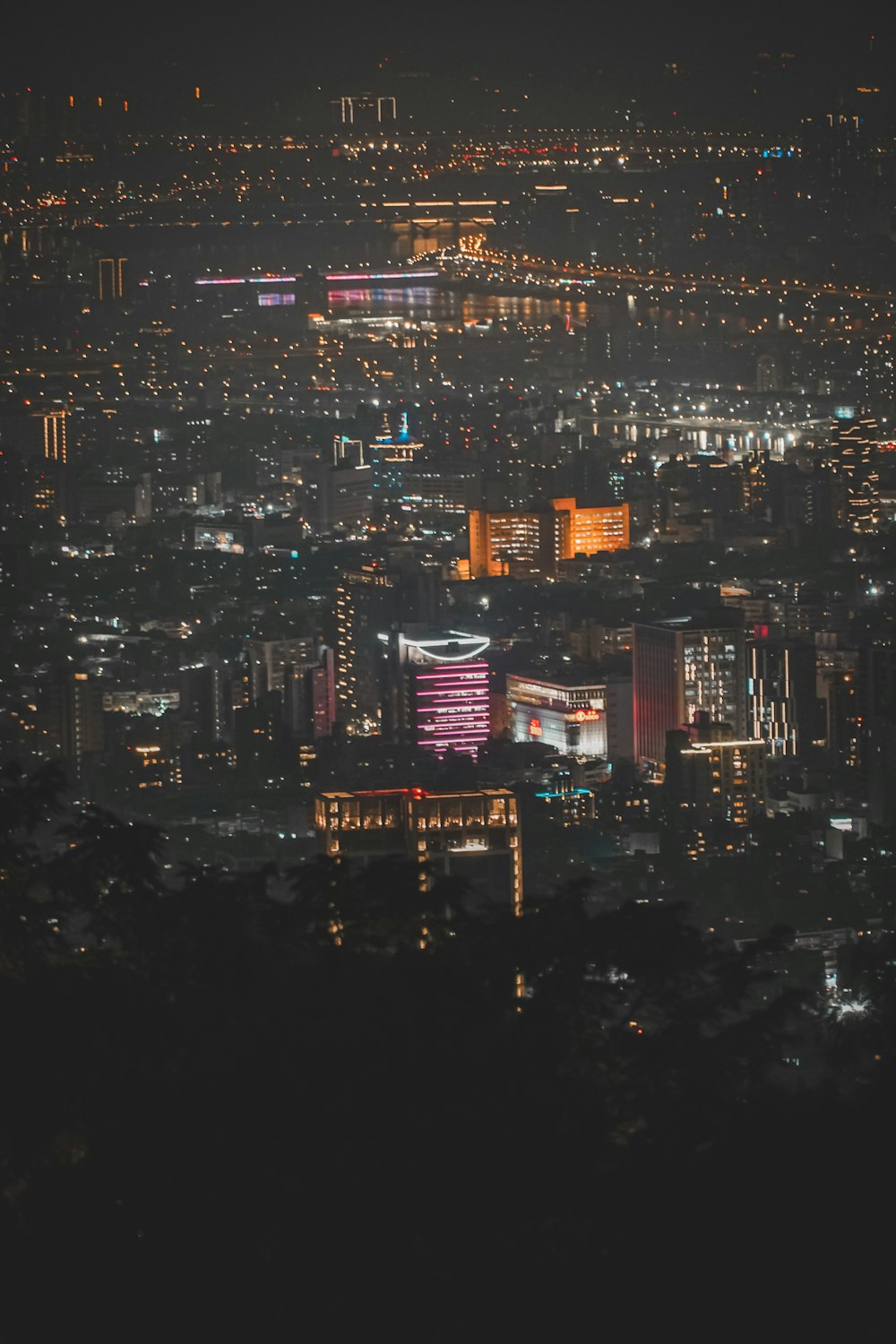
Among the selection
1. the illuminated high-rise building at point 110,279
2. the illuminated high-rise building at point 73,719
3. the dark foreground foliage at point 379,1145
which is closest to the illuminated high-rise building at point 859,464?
the illuminated high-rise building at point 110,279

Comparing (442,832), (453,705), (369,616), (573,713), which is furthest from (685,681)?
(442,832)

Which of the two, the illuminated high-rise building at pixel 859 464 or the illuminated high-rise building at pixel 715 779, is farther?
the illuminated high-rise building at pixel 859 464

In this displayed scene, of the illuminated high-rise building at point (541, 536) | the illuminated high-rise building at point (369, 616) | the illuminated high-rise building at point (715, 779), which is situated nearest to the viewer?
the illuminated high-rise building at point (715, 779)

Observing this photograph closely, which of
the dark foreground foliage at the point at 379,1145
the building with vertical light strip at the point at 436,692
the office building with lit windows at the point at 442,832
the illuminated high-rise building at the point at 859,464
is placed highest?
the dark foreground foliage at the point at 379,1145

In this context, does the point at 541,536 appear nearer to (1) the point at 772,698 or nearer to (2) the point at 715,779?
(1) the point at 772,698

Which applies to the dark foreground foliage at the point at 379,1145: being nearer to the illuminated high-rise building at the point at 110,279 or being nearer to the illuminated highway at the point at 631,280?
the illuminated high-rise building at the point at 110,279

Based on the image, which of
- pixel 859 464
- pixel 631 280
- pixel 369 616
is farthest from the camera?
pixel 631 280

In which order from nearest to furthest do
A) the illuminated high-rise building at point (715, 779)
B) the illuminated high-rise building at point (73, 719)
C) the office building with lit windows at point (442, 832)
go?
the office building with lit windows at point (442, 832)
the illuminated high-rise building at point (715, 779)
the illuminated high-rise building at point (73, 719)
